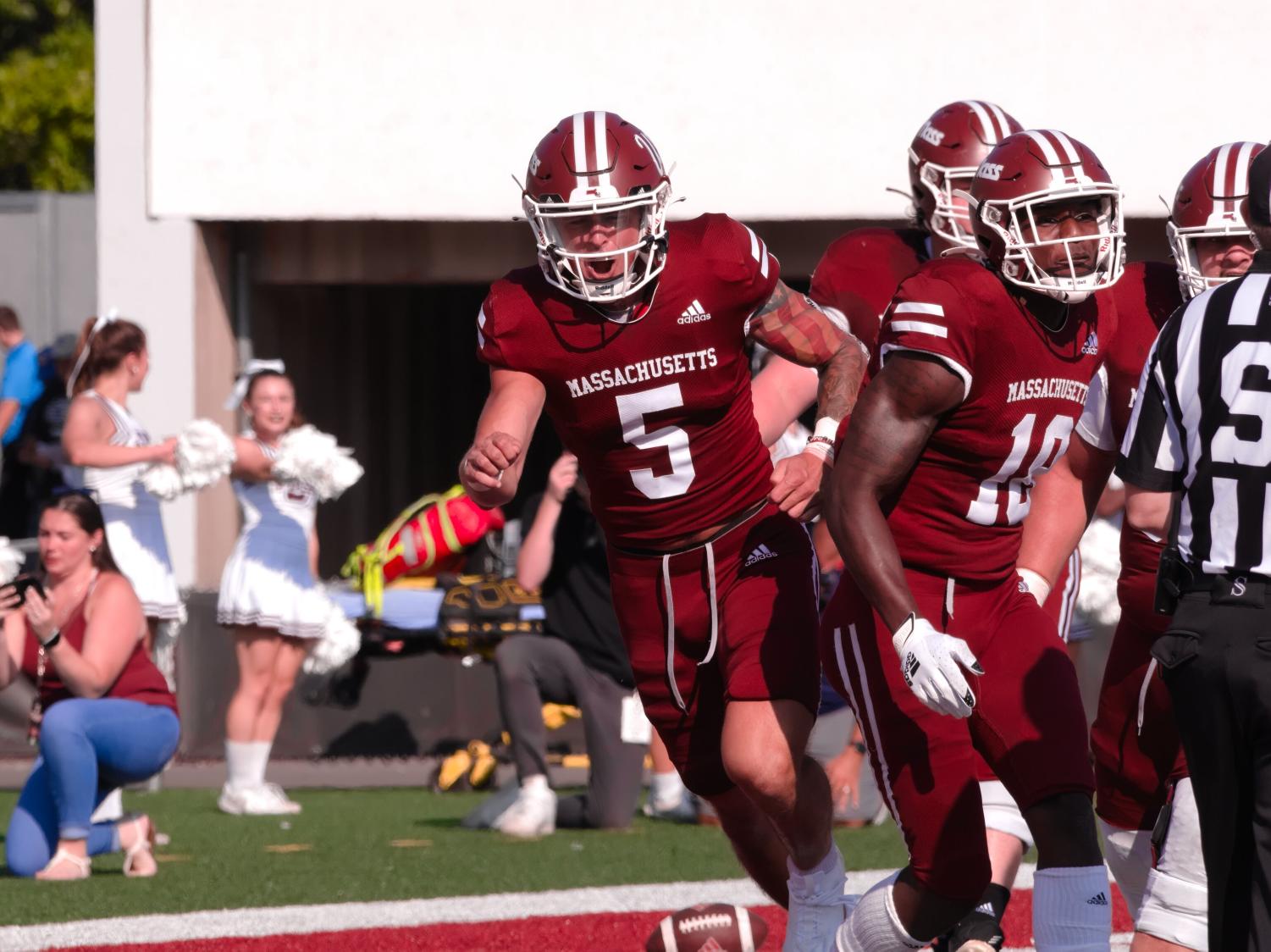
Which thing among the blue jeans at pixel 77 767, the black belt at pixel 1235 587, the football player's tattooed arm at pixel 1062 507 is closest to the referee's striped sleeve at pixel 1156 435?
the black belt at pixel 1235 587

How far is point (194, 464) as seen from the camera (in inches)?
344

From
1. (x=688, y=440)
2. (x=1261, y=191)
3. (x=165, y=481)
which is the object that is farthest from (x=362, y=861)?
(x=1261, y=191)

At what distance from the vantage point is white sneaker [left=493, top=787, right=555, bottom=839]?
7965 millimetres

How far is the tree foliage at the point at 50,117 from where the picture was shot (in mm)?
21672

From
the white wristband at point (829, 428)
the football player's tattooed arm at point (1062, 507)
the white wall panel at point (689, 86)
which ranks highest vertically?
the white wall panel at point (689, 86)

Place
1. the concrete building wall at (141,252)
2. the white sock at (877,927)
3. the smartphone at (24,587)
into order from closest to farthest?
1. the white sock at (877,927)
2. the smartphone at (24,587)
3. the concrete building wall at (141,252)

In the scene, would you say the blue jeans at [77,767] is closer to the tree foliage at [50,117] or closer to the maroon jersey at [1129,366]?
the maroon jersey at [1129,366]

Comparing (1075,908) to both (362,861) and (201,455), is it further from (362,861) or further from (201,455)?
(201,455)

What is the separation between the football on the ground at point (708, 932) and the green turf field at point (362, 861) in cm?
154

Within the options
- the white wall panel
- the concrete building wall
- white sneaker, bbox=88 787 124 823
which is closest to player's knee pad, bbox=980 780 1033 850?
white sneaker, bbox=88 787 124 823

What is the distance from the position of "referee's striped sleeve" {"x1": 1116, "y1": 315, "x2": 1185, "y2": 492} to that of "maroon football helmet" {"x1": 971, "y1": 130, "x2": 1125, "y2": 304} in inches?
27.7

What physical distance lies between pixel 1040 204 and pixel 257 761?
5.38m

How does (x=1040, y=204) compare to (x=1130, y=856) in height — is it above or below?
above

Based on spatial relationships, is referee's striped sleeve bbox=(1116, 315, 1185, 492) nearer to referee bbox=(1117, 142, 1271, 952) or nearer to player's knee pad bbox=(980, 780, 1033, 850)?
referee bbox=(1117, 142, 1271, 952)
